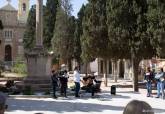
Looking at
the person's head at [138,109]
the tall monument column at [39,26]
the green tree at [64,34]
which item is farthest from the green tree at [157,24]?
the green tree at [64,34]

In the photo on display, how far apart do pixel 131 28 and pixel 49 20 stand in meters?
46.8

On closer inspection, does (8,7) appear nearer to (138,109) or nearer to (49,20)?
(49,20)

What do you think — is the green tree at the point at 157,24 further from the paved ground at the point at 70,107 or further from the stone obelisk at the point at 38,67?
the stone obelisk at the point at 38,67

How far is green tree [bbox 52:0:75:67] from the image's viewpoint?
63250mm

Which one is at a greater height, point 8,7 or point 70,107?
point 8,7

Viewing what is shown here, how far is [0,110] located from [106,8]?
2501cm

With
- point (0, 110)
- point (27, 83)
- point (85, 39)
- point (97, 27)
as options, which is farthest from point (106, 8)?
point (0, 110)

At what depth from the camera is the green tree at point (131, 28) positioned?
24.8 metres

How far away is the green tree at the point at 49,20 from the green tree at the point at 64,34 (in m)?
5.18

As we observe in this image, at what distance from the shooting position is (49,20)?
71.2 meters

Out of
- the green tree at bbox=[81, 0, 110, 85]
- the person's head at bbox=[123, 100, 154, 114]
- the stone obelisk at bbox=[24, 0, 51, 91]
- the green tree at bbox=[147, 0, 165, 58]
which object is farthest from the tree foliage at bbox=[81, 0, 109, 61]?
the person's head at bbox=[123, 100, 154, 114]

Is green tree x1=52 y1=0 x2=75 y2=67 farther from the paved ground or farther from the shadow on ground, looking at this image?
the shadow on ground

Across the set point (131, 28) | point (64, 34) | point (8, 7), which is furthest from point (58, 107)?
point (8, 7)

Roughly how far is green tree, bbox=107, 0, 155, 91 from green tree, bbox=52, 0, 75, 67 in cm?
3691
